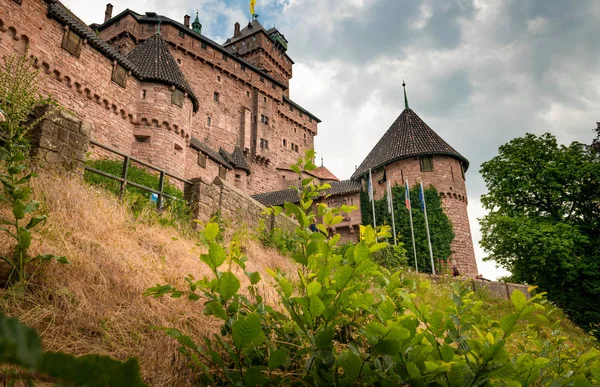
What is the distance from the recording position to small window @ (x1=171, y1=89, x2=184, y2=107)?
19453 mm

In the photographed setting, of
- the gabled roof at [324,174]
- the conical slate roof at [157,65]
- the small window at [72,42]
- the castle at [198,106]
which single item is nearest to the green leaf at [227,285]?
the castle at [198,106]

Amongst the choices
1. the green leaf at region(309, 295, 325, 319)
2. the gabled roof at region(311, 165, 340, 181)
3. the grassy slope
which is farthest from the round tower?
the green leaf at region(309, 295, 325, 319)

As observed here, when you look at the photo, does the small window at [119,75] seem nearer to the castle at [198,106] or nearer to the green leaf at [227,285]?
the castle at [198,106]

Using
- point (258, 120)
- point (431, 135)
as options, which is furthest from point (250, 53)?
point (431, 135)

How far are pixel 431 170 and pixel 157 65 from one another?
1720 centimetres

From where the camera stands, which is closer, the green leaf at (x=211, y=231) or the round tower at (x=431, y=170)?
the green leaf at (x=211, y=231)

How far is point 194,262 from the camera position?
16.2 ft

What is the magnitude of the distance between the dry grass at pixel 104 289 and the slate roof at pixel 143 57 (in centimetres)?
1396

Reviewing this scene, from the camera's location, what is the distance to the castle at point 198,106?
608 inches

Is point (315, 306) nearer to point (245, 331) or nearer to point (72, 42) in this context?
point (245, 331)

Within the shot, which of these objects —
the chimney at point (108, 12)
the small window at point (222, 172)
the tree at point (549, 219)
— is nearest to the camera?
the tree at point (549, 219)

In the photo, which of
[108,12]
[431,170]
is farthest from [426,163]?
[108,12]

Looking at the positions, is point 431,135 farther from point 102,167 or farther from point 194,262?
point 194,262

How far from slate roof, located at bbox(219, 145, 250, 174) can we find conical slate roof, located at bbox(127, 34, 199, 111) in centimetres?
972
